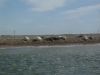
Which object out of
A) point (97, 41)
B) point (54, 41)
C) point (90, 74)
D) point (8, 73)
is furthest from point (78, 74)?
point (97, 41)

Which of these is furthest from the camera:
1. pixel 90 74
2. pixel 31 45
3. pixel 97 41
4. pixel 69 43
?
pixel 97 41

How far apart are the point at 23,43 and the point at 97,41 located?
2416 centimetres

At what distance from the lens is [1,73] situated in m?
30.9

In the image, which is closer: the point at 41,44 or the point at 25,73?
the point at 25,73

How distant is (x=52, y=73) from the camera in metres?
30.7

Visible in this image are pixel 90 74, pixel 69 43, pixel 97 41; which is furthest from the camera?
pixel 97 41

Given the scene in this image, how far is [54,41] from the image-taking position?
325ft

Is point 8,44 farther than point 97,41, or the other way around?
point 97,41

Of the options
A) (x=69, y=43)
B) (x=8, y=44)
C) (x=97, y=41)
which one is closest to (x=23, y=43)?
(x=8, y=44)

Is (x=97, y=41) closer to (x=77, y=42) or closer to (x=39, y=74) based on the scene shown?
(x=77, y=42)

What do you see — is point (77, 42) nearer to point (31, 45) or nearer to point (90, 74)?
point (31, 45)

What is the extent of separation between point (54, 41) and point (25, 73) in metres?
68.3

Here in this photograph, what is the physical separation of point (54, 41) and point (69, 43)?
4.81 meters

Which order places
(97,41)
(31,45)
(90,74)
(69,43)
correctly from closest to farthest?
(90,74) < (31,45) < (69,43) < (97,41)
